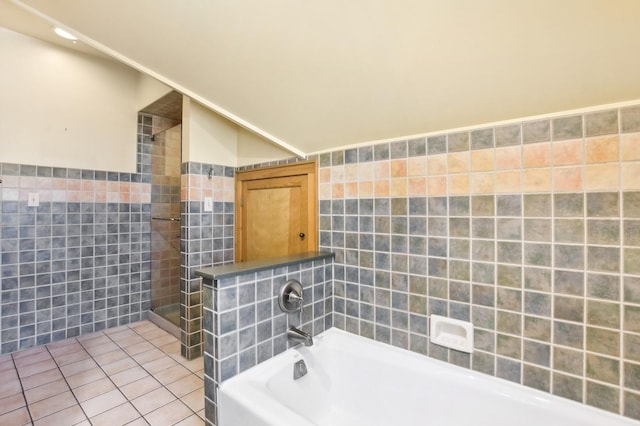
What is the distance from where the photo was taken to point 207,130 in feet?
7.91

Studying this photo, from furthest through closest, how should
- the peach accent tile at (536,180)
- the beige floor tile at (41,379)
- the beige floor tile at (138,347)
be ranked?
the beige floor tile at (138,347)
the beige floor tile at (41,379)
the peach accent tile at (536,180)

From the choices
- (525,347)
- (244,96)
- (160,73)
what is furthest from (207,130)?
(525,347)

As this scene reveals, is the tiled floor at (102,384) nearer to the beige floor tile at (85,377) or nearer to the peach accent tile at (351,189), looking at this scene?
the beige floor tile at (85,377)

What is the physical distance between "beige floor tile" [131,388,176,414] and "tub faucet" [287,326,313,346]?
90cm

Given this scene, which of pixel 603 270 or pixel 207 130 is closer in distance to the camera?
pixel 603 270

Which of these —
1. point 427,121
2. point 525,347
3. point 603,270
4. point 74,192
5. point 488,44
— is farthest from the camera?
point 74,192

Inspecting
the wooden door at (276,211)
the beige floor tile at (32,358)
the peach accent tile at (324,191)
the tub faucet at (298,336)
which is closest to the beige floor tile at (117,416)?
the tub faucet at (298,336)

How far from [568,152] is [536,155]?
11 cm

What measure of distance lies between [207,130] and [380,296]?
1.90m

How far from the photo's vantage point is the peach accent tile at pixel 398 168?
5.40ft

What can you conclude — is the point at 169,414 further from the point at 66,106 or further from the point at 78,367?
the point at 66,106

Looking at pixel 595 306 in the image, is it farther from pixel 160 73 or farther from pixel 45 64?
pixel 45 64

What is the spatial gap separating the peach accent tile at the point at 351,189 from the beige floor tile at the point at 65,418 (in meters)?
1.99

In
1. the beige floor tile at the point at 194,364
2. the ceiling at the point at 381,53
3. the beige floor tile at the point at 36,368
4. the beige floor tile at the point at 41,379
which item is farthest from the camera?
the beige floor tile at the point at 194,364
